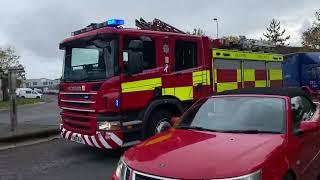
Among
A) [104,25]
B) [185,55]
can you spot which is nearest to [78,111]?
[104,25]

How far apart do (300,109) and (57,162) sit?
17.6 feet

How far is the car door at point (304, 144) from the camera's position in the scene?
19.0 feet

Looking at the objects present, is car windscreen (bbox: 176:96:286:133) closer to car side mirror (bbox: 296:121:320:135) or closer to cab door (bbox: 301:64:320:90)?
car side mirror (bbox: 296:121:320:135)

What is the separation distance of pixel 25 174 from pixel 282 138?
520 centimetres

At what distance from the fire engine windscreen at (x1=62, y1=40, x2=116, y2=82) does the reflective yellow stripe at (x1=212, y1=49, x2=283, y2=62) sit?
3.11m

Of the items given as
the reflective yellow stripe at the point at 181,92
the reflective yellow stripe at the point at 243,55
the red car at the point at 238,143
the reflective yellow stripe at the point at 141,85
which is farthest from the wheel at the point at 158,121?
the red car at the point at 238,143

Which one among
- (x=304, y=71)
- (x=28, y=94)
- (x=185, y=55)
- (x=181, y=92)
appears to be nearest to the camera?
(x=181, y=92)

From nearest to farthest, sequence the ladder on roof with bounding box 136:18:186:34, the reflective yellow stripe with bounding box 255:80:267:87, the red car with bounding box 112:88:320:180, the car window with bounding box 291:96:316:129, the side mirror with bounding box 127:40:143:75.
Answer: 1. the red car with bounding box 112:88:320:180
2. the car window with bounding box 291:96:316:129
3. the side mirror with bounding box 127:40:143:75
4. the ladder on roof with bounding box 136:18:186:34
5. the reflective yellow stripe with bounding box 255:80:267:87

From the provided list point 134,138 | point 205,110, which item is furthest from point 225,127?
point 134,138

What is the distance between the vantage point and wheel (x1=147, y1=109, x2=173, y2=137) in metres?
10.5

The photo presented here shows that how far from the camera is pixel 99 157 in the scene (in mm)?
10617

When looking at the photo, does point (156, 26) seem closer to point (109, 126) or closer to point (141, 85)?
point (141, 85)

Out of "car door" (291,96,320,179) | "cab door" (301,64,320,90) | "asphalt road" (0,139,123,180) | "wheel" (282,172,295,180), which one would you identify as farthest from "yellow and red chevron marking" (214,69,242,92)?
"cab door" (301,64,320,90)

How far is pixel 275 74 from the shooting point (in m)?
15.0
